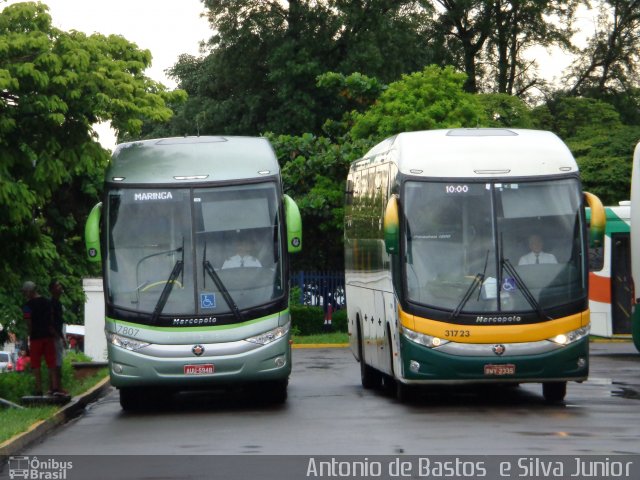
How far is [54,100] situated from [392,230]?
4.43 m

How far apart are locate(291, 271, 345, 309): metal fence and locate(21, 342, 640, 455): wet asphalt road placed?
69.5 ft

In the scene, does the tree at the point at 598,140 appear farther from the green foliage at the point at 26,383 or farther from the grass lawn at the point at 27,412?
the green foliage at the point at 26,383

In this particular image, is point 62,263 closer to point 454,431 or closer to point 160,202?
point 160,202

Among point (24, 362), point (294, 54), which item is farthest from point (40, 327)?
point (294, 54)

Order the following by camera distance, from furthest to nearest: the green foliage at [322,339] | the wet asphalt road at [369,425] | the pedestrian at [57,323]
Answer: the green foliage at [322,339]
the pedestrian at [57,323]
the wet asphalt road at [369,425]

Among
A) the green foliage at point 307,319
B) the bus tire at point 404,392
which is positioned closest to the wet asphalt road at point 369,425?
the bus tire at point 404,392

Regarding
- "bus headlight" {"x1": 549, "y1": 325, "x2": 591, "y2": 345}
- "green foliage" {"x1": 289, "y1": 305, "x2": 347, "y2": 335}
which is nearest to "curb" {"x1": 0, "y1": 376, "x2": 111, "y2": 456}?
"bus headlight" {"x1": 549, "y1": 325, "x2": 591, "y2": 345}

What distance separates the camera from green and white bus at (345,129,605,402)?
1775cm

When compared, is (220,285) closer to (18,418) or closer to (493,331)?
(18,418)

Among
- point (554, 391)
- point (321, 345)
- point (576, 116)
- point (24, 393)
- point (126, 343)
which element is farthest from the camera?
point (576, 116)

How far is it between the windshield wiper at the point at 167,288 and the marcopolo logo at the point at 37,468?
15.5ft

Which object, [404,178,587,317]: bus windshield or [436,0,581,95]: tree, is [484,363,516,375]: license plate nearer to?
[404,178,587,317]: bus windshield

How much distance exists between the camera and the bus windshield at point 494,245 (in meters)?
17.9

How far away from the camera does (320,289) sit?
44906 mm
